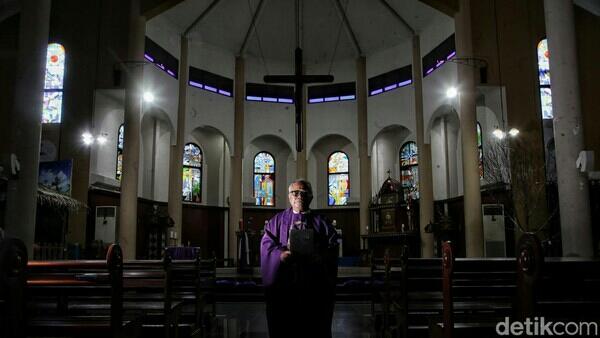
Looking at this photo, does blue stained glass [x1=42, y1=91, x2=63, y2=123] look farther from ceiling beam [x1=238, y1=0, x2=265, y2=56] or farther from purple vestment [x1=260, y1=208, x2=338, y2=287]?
purple vestment [x1=260, y1=208, x2=338, y2=287]

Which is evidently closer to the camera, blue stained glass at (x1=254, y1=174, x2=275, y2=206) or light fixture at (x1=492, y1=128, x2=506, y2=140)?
light fixture at (x1=492, y1=128, x2=506, y2=140)

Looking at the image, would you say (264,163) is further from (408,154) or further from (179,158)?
(408,154)

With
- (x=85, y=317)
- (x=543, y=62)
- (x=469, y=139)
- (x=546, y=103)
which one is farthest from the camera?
(x=546, y=103)

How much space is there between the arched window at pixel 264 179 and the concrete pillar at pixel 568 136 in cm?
1542

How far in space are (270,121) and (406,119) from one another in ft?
18.6

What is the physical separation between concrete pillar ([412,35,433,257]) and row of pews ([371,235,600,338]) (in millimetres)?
11943

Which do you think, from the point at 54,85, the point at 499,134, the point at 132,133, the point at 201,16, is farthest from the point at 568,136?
the point at 201,16

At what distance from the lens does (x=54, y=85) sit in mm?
15414

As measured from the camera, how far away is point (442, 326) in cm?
386

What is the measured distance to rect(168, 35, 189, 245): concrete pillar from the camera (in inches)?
729

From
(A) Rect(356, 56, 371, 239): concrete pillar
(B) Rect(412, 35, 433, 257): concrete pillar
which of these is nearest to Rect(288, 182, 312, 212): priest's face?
(B) Rect(412, 35, 433, 257): concrete pillar

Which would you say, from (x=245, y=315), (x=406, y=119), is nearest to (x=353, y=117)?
(x=406, y=119)

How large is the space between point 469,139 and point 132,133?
941cm

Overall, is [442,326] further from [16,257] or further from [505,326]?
[16,257]
